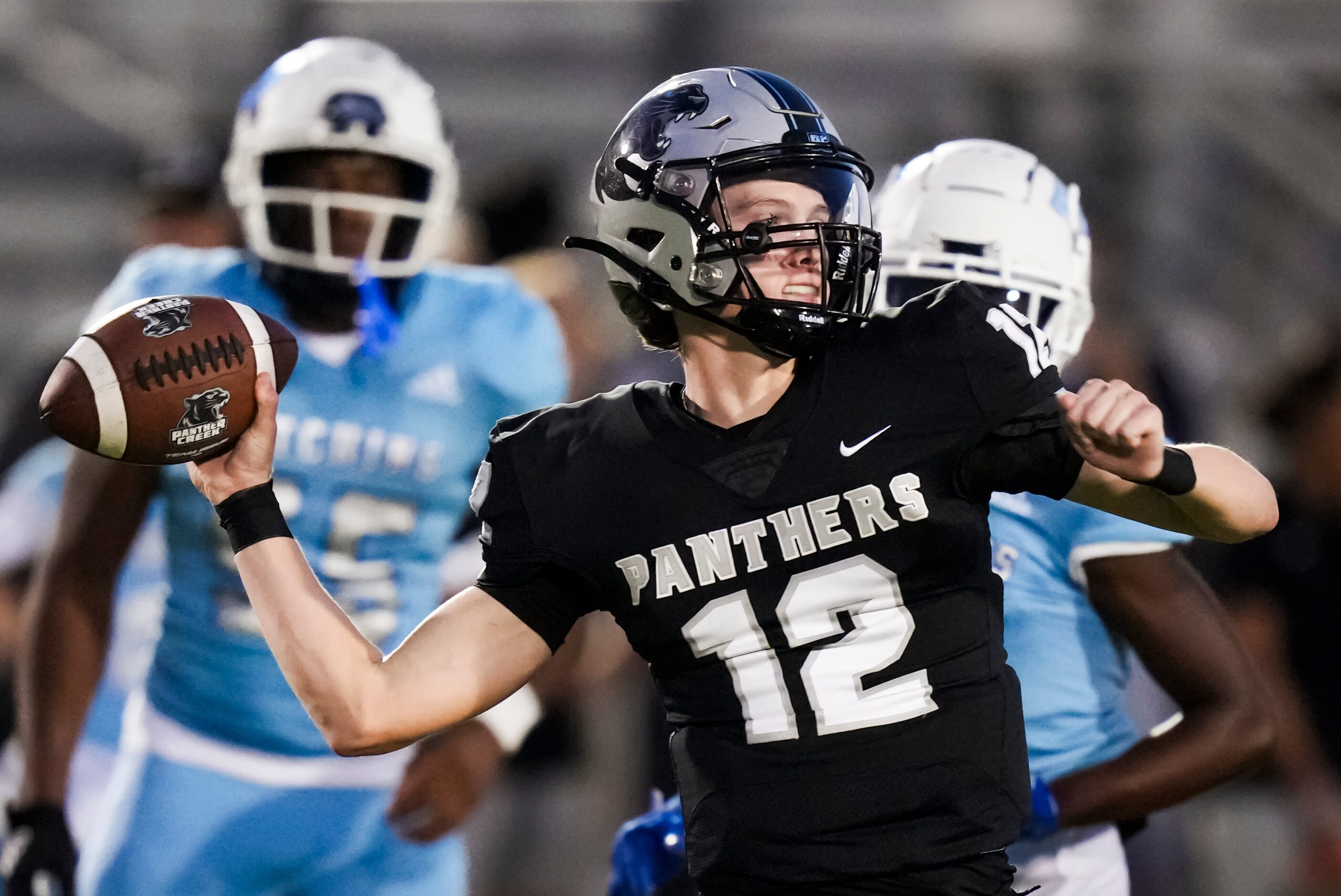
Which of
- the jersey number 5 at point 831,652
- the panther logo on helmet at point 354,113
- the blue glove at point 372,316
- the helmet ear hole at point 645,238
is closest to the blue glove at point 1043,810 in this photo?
the jersey number 5 at point 831,652

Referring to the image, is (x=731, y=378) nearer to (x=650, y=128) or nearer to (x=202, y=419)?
(x=650, y=128)

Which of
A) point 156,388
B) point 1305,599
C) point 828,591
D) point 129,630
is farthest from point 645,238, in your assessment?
point 1305,599

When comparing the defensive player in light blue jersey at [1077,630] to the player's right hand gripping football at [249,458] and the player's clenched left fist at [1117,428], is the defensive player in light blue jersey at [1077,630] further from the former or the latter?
the player's right hand gripping football at [249,458]

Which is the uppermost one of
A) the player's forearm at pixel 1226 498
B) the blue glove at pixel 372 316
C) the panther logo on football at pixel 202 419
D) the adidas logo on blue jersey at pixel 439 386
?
the player's forearm at pixel 1226 498

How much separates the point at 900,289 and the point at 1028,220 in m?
0.23

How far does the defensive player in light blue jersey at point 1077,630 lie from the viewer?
2.38m

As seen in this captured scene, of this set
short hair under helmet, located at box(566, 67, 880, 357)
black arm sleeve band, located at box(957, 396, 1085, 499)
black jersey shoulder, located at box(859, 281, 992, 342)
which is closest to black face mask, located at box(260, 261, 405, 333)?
short hair under helmet, located at box(566, 67, 880, 357)

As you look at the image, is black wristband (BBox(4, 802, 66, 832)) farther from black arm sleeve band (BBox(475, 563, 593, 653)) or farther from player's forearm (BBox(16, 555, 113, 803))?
black arm sleeve band (BBox(475, 563, 593, 653))

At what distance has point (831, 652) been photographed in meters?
1.97

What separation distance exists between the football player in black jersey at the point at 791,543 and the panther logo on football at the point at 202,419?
55 millimetres

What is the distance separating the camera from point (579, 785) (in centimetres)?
600

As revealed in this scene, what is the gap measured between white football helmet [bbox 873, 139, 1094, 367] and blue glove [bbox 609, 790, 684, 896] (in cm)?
91

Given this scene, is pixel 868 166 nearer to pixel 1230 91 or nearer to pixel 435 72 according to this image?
pixel 1230 91

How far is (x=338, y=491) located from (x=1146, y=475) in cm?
159
